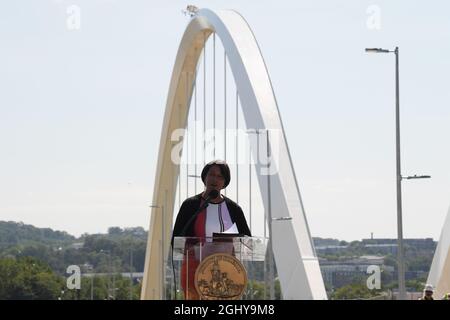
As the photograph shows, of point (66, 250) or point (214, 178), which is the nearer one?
point (214, 178)

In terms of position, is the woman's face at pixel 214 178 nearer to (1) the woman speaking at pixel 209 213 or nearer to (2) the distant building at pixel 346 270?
(1) the woman speaking at pixel 209 213

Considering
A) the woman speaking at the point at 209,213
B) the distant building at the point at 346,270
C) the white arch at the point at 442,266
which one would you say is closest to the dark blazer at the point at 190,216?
the woman speaking at the point at 209,213

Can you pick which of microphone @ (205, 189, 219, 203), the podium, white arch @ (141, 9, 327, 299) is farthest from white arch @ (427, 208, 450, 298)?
microphone @ (205, 189, 219, 203)

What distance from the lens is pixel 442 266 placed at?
87.0 ft

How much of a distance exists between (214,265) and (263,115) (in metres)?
19.3

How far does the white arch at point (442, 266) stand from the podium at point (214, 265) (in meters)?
18.3

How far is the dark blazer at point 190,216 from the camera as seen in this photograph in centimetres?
769

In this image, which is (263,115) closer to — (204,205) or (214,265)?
(204,205)

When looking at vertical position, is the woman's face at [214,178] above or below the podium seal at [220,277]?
above

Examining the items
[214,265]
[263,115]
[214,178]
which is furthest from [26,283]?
[214,265]

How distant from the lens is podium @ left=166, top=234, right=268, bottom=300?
7.29 meters

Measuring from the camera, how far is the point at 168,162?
4438cm

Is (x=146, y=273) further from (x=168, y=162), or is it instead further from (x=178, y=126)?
(x=178, y=126)

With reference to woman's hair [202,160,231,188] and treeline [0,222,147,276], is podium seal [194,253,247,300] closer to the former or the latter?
woman's hair [202,160,231,188]
